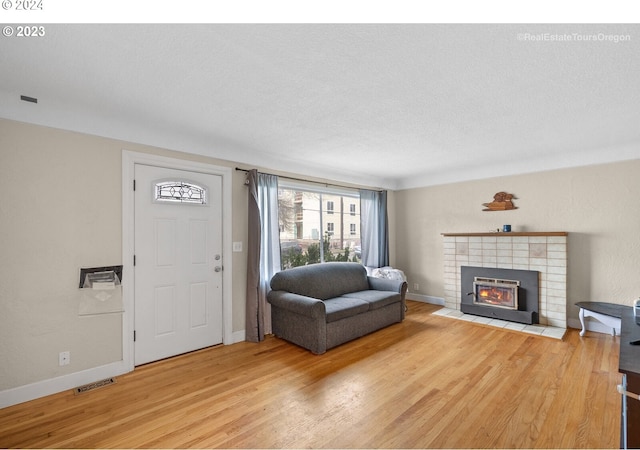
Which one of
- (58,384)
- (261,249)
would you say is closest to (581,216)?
(261,249)

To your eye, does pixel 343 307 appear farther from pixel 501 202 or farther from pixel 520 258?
pixel 501 202

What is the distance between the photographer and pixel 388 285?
186 inches

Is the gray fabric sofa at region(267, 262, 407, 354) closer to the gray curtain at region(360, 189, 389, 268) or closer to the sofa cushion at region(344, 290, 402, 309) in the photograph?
the sofa cushion at region(344, 290, 402, 309)

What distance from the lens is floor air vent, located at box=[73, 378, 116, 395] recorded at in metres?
2.58

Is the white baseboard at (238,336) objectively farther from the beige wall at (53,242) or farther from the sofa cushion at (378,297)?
the sofa cushion at (378,297)

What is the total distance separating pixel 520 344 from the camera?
12.0 feet

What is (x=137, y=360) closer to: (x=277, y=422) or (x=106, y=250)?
(x=106, y=250)

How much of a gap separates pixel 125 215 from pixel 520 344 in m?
4.77

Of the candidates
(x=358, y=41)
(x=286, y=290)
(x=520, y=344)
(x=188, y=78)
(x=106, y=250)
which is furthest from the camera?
(x=286, y=290)

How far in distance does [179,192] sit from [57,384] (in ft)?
6.72

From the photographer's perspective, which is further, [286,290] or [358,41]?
[286,290]

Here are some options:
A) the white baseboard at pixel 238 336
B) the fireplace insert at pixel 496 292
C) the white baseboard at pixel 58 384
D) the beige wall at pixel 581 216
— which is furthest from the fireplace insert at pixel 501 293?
the white baseboard at pixel 58 384

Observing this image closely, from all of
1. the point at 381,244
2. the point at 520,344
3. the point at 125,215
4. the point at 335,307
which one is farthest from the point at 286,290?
the point at 520,344

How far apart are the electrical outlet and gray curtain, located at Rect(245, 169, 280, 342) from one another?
5.76 ft
